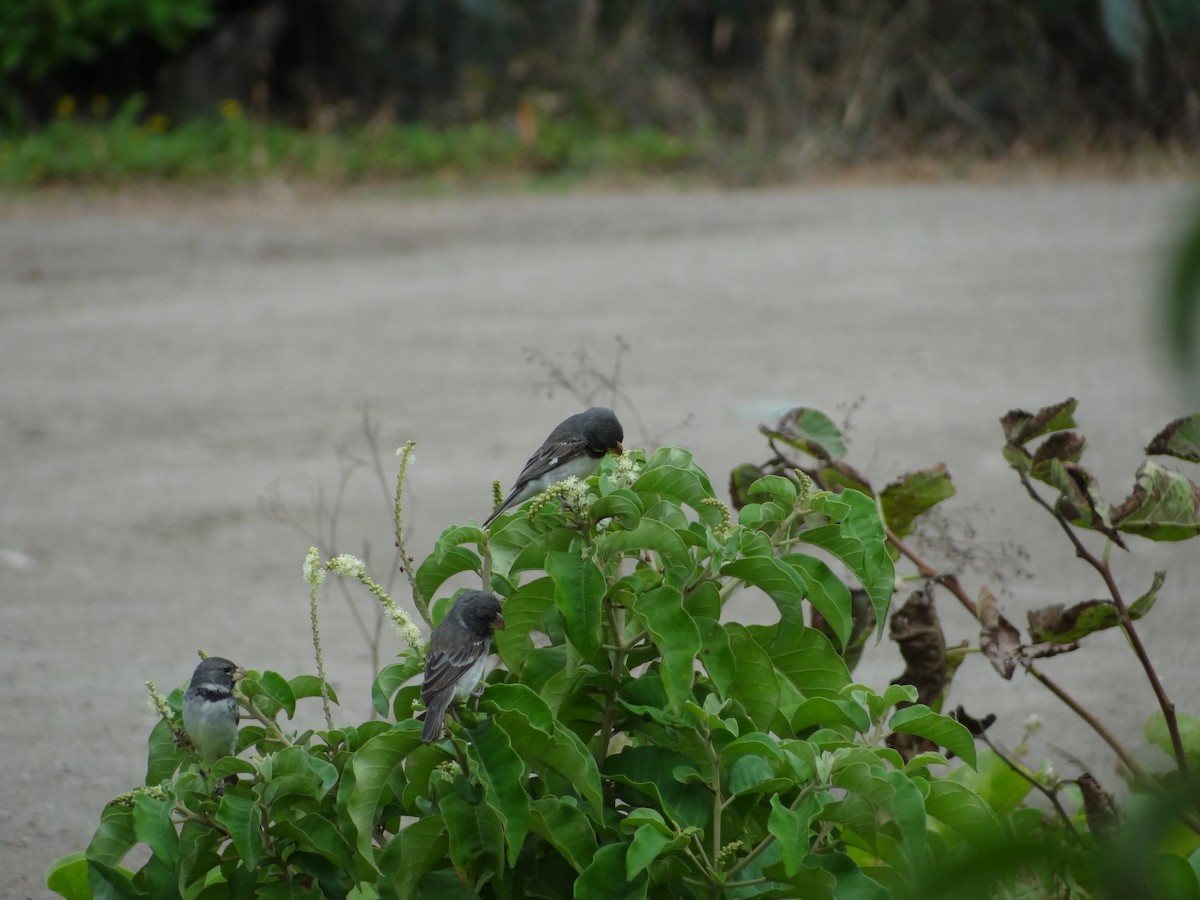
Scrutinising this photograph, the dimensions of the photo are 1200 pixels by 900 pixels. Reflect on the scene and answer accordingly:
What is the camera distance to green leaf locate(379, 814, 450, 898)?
203 cm

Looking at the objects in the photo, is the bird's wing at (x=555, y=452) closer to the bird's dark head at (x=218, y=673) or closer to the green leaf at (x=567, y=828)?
the bird's dark head at (x=218, y=673)

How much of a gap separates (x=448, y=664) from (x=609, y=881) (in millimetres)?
395

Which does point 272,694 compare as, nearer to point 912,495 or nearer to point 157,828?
point 157,828

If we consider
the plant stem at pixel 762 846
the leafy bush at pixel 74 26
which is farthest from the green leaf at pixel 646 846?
the leafy bush at pixel 74 26

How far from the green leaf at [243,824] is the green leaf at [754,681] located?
75 centimetres

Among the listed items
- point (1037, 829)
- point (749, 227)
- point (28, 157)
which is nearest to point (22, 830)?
point (1037, 829)

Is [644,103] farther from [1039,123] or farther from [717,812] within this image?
[717,812]

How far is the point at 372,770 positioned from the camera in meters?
2.00

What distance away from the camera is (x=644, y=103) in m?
14.1

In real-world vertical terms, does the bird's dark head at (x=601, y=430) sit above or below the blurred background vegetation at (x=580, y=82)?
above

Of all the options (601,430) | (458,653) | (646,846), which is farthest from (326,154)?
(646,846)

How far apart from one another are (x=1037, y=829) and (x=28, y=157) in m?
12.1

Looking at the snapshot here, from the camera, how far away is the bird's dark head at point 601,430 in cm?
305

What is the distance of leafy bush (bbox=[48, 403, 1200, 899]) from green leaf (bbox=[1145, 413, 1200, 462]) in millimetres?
632
